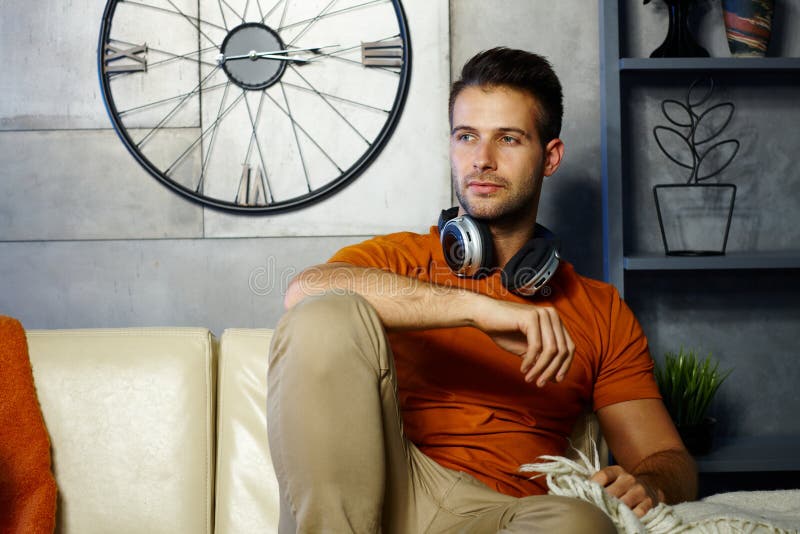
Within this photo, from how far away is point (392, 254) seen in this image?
163 cm

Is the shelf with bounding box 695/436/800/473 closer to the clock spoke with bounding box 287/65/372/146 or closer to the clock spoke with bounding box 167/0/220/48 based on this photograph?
the clock spoke with bounding box 287/65/372/146

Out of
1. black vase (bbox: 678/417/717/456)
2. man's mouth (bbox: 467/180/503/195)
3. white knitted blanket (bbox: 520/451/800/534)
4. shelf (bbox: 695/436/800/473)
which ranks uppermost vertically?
man's mouth (bbox: 467/180/503/195)

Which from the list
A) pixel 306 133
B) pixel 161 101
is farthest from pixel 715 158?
pixel 161 101

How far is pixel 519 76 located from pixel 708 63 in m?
0.62

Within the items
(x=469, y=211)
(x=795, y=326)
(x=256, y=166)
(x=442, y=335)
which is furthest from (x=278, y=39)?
(x=795, y=326)

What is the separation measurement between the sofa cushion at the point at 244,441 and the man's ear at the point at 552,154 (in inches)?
29.3

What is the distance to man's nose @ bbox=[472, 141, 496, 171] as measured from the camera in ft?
5.58

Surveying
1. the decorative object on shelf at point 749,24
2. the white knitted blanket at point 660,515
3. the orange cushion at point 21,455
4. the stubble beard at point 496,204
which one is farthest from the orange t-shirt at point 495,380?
the decorative object on shelf at point 749,24

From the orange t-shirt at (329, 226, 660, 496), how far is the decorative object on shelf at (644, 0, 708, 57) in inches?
30.6

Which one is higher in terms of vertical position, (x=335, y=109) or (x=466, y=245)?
(x=335, y=109)

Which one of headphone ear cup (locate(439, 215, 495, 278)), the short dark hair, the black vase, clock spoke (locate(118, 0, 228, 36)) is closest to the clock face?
clock spoke (locate(118, 0, 228, 36))

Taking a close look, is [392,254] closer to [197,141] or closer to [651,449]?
[651,449]

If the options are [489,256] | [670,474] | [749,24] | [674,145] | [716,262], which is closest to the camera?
[670,474]

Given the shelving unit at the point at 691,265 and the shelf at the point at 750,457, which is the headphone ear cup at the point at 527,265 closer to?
the shelving unit at the point at 691,265
